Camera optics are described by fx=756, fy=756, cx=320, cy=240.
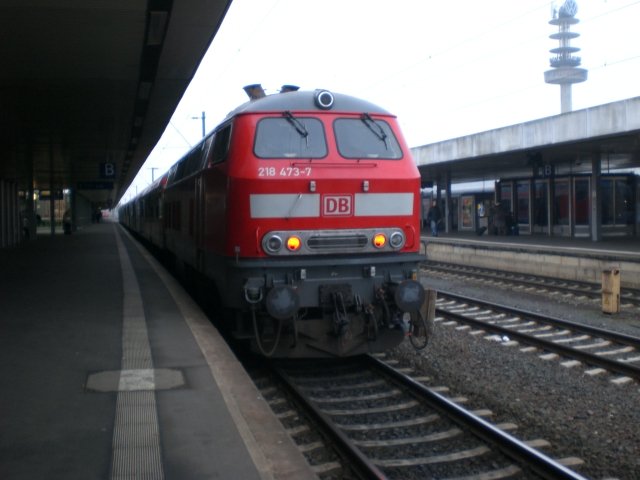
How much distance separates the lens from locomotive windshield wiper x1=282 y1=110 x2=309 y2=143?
8.48 meters

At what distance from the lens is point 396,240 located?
8.51 meters

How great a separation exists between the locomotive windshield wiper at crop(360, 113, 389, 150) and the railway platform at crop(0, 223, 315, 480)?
2995mm

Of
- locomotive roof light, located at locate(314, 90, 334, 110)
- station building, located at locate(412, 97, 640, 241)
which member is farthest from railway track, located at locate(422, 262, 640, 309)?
locomotive roof light, located at locate(314, 90, 334, 110)

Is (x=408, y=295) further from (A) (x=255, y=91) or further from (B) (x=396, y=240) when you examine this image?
(A) (x=255, y=91)

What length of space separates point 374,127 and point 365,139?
21cm

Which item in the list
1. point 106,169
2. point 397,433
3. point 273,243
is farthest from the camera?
point 106,169

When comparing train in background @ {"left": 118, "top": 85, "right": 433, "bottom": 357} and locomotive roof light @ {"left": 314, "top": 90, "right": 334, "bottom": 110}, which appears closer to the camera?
train in background @ {"left": 118, "top": 85, "right": 433, "bottom": 357}

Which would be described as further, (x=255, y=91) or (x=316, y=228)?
(x=255, y=91)

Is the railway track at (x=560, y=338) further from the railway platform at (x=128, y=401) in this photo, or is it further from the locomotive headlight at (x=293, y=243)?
the railway platform at (x=128, y=401)

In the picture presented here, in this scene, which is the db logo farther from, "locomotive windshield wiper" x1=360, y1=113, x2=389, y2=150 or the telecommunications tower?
the telecommunications tower

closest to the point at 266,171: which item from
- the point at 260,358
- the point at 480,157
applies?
the point at 260,358

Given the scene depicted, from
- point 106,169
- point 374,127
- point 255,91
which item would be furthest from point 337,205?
point 106,169

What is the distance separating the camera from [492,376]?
852 cm

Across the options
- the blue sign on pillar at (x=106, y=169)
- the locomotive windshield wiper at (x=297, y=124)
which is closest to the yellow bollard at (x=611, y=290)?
the locomotive windshield wiper at (x=297, y=124)
